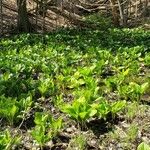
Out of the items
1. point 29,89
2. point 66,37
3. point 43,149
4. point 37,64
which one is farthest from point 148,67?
point 66,37

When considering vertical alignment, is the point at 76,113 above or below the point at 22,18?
below

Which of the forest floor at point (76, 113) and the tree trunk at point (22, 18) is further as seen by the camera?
the tree trunk at point (22, 18)

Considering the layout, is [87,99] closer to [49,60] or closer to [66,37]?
[49,60]

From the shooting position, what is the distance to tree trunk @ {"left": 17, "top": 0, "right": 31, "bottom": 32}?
58.3ft

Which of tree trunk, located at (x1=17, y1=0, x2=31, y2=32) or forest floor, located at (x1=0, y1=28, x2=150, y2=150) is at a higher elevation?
tree trunk, located at (x1=17, y1=0, x2=31, y2=32)

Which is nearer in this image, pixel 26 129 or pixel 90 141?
pixel 90 141

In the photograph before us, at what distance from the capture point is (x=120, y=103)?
4508 mm

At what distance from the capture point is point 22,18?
18.0 m

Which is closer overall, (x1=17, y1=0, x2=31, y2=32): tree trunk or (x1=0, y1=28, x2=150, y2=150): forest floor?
(x1=0, y1=28, x2=150, y2=150): forest floor

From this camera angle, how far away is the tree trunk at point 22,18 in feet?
58.3

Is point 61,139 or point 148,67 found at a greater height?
point 148,67

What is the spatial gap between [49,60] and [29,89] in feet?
8.45

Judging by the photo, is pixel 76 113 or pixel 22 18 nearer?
pixel 76 113

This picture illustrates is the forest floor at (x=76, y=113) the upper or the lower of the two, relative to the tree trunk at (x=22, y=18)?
lower
